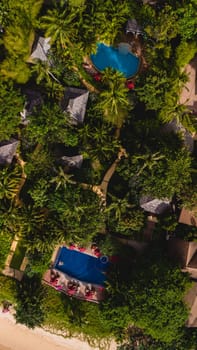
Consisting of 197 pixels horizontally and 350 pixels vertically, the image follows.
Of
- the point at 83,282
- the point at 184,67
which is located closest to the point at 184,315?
the point at 83,282

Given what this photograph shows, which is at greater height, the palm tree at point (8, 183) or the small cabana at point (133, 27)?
the small cabana at point (133, 27)

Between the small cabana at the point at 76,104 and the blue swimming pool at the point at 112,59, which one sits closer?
the small cabana at the point at 76,104

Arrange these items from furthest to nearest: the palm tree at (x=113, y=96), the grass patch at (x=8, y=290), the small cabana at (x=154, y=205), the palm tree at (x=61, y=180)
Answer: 1. the grass patch at (x=8, y=290)
2. the small cabana at (x=154, y=205)
3. the palm tree at (x=113, y=96)
4. the palm tree at (x=61, y=180)

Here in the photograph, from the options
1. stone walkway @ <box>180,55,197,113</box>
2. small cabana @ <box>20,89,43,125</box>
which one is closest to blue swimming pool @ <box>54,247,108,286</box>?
small cabana @ <box>20,89,43,125</box>

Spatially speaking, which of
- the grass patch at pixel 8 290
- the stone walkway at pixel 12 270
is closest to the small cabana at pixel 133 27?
the stone walkway at pixel 12 270

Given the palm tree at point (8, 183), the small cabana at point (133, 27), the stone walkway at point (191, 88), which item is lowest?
the palm tree at point (8, 183)

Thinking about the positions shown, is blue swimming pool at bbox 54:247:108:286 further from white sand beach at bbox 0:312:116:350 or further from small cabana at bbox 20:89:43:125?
small cabana at bbox 20:89:43:125

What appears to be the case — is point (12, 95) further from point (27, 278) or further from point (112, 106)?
point (27, 278)

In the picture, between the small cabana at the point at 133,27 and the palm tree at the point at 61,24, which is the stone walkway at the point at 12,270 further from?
the small cabana at the point at 133,27
